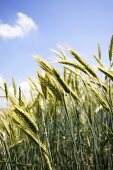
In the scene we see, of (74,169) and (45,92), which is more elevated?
(45,92)

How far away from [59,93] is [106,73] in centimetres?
32

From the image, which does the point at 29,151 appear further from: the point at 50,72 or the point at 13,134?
the point at 50,72

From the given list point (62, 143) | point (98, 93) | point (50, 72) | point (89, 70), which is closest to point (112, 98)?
point (98, 93)

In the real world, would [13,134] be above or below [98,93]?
below

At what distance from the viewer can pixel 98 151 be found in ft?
6.62

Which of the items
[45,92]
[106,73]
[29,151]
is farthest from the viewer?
[29,151]

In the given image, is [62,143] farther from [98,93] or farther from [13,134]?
[98,93]

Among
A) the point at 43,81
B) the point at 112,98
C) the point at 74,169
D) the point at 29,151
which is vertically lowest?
the point at 74,169

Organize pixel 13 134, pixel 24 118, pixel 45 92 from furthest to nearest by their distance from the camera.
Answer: pixel 45 92 < pixel 13 134 < pixel 24 118

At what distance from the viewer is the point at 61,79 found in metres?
1.85

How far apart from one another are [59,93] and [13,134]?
417mm

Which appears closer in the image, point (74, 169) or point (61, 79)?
point (61, 79)

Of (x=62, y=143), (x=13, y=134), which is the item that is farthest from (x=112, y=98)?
(x=62, y=143)

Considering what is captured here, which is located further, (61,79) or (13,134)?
(13,134)
